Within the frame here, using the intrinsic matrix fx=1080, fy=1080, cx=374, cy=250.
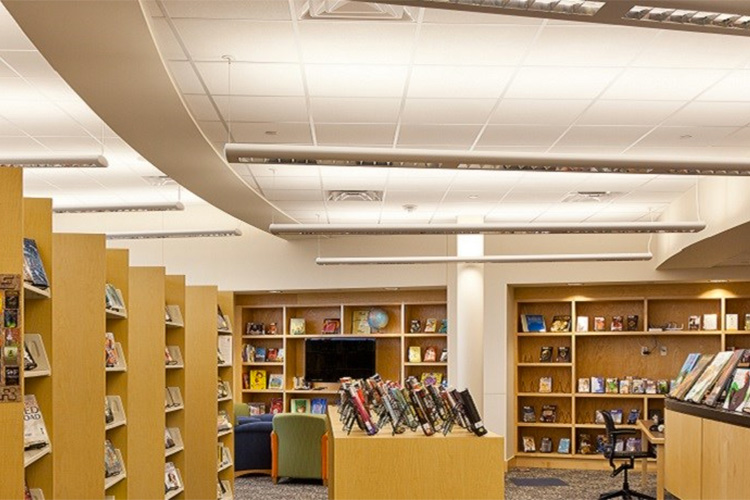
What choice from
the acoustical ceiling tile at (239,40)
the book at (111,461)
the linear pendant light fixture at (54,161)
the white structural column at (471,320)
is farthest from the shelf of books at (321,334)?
the acoustical ceiling tile at (239,40)

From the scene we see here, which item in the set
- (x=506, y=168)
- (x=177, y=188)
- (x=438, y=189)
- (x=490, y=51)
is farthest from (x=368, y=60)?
(x=177, y=188)

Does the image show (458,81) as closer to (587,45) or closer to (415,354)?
(587,45)

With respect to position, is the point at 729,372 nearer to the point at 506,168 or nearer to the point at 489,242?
the point at 506,168

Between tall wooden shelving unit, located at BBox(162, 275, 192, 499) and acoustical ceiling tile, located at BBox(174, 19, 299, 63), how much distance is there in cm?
388

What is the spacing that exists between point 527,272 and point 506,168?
805 cm

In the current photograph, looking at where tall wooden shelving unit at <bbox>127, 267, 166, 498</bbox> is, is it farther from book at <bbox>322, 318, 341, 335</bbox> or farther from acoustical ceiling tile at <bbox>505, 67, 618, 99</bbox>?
book at <bbox>322, 318, 341, 335</bbox>

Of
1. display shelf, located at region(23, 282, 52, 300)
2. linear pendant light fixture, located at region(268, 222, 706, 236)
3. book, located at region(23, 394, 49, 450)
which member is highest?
linear pendant light fixture, located at region(268, 222, 706, 236)

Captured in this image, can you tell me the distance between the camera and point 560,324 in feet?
54.0

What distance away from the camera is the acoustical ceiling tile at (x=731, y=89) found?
7406 millimetres

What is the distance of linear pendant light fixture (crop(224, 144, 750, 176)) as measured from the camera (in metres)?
7.39

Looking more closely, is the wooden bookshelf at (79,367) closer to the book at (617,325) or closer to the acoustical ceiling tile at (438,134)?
the acoustical ceiling tile at (438,134)

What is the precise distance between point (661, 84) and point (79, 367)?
442cm

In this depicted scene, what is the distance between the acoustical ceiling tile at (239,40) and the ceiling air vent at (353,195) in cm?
535

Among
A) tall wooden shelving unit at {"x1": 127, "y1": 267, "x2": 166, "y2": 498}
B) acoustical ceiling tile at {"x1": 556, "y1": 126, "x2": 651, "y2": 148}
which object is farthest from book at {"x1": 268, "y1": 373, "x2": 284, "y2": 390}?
acoustical ceiling tile at {"x1": 556, "y1": 126, "x2": 651, "y2": 148}
